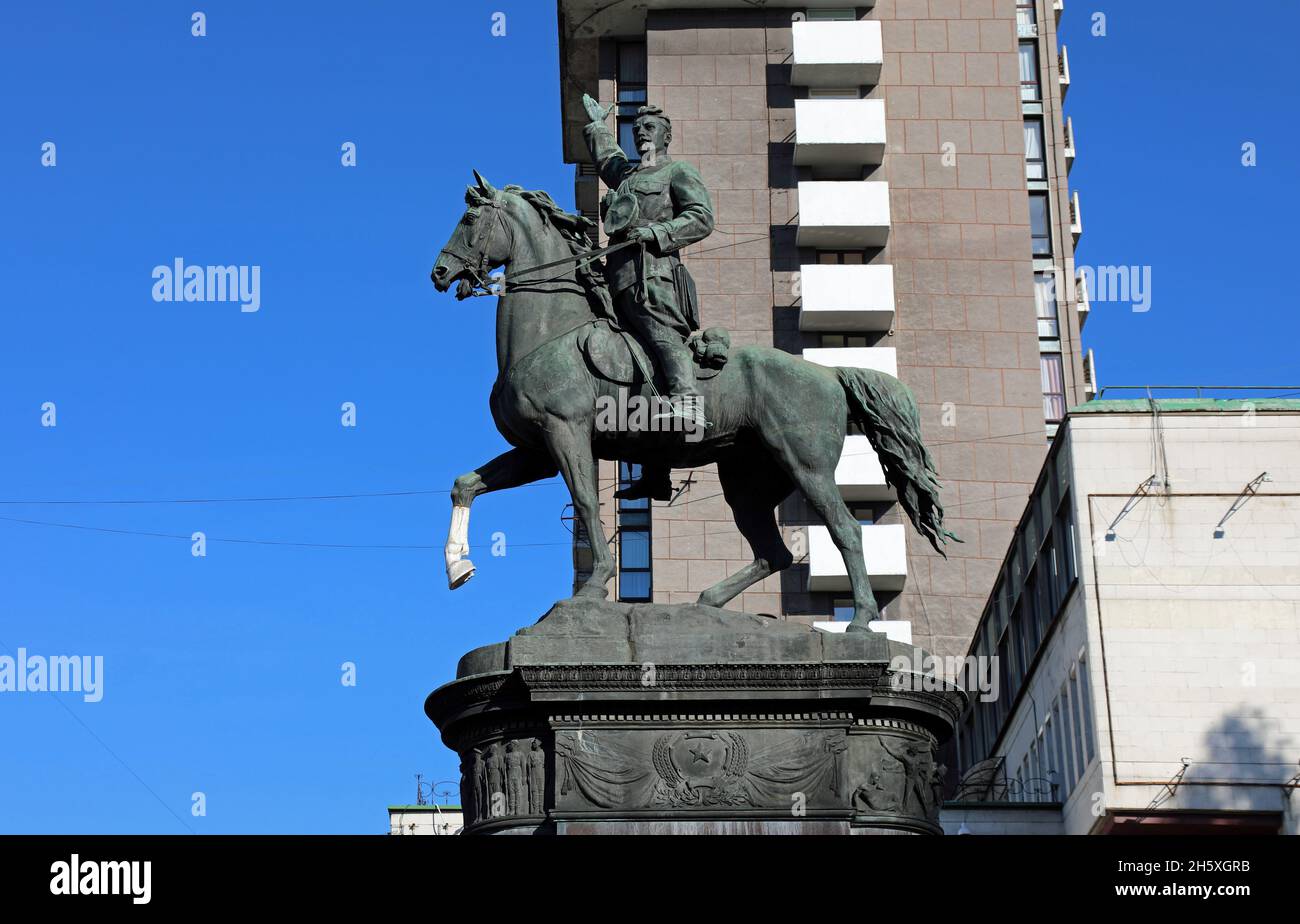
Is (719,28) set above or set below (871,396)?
above

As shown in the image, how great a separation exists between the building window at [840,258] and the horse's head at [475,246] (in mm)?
55578

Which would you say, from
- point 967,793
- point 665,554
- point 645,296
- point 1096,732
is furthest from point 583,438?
point 665,554

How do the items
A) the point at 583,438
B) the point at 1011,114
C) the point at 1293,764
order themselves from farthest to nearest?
the point at 1011,114, the point at 1293,764, the point at 583,438

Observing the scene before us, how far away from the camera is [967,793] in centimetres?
6278

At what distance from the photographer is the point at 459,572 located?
752 inches

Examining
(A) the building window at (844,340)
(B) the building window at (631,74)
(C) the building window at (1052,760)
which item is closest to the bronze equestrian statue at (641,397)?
(C) the building window at (1052,760)

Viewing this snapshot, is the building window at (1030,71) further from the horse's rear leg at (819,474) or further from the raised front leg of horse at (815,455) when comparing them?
the horse's rear leg at (819,474)

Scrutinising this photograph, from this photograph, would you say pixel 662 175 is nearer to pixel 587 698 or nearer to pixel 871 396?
pixel 871 396

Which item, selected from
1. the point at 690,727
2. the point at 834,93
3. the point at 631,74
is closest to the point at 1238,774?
the point at 834,93

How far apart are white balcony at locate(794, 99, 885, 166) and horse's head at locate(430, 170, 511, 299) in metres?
54.7

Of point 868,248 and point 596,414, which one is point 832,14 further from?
point 596,414

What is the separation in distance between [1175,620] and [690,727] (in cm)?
3677

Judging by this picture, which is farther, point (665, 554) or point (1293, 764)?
point (665, 554)
